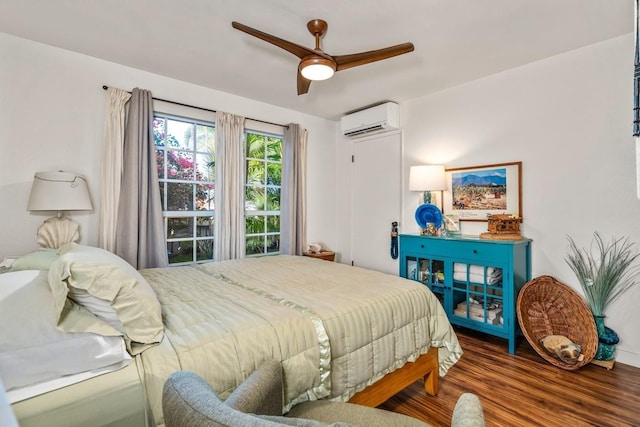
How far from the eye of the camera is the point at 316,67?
6.82 feet

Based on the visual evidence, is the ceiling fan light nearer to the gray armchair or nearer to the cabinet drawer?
the gray armchair

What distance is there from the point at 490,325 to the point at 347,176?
2613 millimetres

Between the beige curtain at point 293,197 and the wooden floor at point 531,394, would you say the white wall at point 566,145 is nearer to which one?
the wooden floor at point 531,394

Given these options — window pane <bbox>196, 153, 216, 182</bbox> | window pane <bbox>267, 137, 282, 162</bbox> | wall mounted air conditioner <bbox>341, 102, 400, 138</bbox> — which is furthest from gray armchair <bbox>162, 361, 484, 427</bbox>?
wall mounted air conditioner <bbox>341, 102, 400, 138</bbox>

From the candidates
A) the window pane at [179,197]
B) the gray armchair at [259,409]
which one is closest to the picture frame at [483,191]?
the gray armchair at [259,409]

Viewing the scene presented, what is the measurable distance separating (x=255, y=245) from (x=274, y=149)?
1.26 metres

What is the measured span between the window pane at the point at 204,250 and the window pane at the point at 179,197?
1.31 feet

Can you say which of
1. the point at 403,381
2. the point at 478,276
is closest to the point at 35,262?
the point at 403,381

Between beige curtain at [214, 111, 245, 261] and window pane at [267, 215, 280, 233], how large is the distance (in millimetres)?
510

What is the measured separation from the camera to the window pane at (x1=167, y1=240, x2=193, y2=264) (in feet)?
10.6

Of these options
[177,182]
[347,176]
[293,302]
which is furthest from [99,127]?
[347,176]

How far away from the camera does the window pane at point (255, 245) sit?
12.5ft

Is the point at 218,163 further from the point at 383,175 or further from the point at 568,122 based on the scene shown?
the point at 568,122

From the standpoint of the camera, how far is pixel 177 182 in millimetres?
3268
